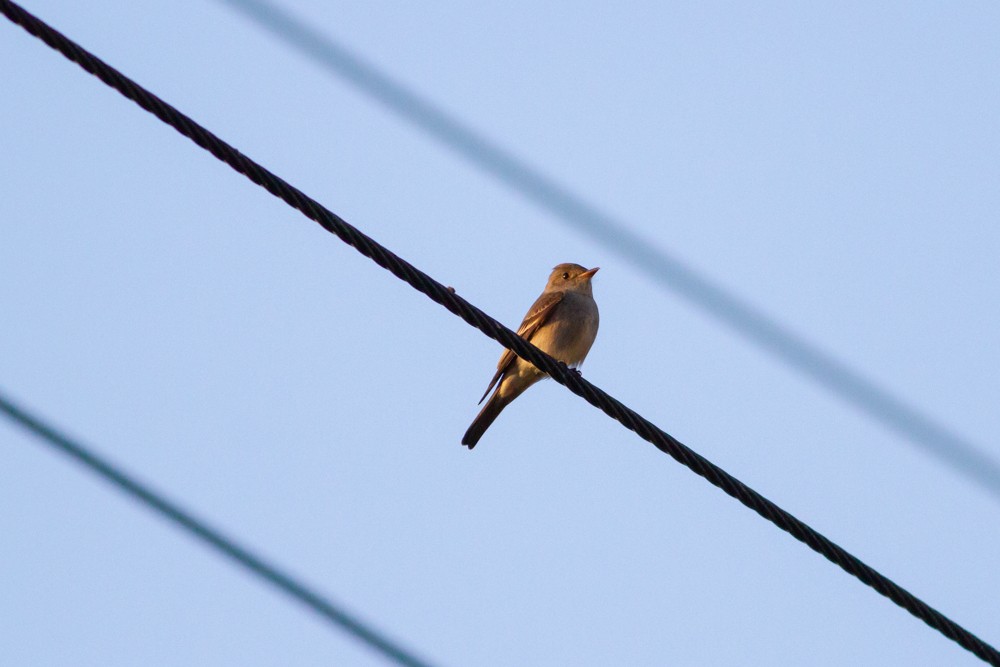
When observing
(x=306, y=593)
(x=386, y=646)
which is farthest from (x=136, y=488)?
(x=386, y=646)

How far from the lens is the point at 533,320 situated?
11.8m

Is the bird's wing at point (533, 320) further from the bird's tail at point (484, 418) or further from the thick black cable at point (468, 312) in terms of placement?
the thick black cable at point (468, 312)

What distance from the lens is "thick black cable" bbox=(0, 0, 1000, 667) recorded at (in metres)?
4.63

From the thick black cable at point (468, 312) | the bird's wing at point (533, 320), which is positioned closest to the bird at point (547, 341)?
the bird's wing at point (533, 320)

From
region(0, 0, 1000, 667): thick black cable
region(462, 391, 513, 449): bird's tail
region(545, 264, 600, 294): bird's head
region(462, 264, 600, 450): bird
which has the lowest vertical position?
region(0, 0, 1000, 667): thick black cable

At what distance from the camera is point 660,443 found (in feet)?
19.5

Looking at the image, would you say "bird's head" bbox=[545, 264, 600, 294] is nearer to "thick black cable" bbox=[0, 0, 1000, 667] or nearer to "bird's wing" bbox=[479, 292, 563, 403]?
"bird's wing" bbox=[479, 292, 563, 403]

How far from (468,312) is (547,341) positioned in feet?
19.0

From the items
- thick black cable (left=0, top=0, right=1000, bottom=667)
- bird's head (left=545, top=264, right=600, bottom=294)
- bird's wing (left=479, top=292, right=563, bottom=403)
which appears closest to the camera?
thick black cable (left=0, top=0, right=1000, bottom=667)

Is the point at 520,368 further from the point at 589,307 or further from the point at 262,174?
the point at 262,174

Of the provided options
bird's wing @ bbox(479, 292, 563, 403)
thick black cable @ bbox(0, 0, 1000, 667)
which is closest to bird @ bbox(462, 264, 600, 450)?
bird's wing @ bbox(479, 292, 563, 403)

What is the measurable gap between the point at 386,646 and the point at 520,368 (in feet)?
19.6

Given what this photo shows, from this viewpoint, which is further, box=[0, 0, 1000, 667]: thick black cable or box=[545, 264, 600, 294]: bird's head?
box=[545, 264, 600, 294]: bird's head

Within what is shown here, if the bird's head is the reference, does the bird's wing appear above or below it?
below
